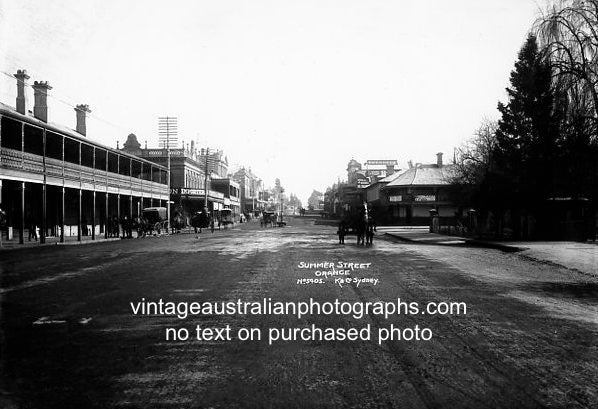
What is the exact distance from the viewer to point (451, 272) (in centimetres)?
1232

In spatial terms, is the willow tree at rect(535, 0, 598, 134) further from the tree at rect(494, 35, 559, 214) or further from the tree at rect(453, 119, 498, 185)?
the tree at rect(453, 119, 498, 185)

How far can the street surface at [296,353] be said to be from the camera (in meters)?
3.92

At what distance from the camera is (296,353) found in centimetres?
513

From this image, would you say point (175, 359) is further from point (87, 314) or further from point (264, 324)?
point (87, 314)

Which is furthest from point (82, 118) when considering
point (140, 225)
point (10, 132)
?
point (10, 132)

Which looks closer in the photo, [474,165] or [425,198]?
[474,165]

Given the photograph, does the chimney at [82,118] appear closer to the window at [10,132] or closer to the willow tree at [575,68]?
the window at [10,132]

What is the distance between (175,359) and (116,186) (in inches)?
1402

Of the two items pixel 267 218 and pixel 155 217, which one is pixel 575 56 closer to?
pixel 155 217

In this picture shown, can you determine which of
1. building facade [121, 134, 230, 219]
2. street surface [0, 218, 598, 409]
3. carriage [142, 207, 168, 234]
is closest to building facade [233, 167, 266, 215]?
building facade [121, 134, 230, 219]

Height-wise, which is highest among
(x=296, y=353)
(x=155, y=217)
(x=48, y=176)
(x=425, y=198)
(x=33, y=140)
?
(x=33, y=140)

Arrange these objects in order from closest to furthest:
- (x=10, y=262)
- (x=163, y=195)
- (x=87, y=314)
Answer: (x=87, y=314) → (x=10, y=262) → (x=163, y=195)

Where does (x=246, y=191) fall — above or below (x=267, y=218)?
above

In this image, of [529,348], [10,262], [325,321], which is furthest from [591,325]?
[10,262]
